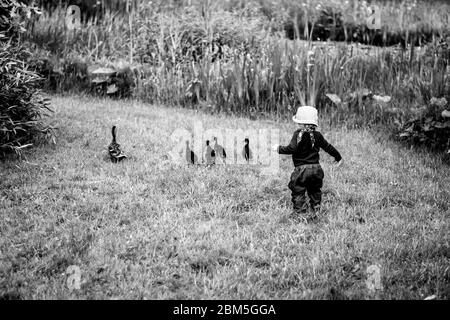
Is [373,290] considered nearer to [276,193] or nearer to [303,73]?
[276,193]

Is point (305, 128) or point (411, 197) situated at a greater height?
point (305, 128)

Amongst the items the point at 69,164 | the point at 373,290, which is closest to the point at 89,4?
the point at 69,164

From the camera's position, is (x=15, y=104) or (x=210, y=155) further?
(x=15, y=104)

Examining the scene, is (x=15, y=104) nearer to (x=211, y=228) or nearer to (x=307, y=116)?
(x=211, y=228)

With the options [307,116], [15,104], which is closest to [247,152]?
[307,116]

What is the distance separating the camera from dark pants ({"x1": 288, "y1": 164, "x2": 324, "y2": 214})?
153 inches

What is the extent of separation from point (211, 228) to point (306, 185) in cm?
94

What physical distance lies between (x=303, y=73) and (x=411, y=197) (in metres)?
3.13

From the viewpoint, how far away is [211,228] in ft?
12.6

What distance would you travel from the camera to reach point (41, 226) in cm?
375

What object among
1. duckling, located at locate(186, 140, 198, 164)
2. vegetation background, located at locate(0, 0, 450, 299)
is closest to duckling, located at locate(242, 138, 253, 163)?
vegetation background, located at locate(0, 0, 450, 299)

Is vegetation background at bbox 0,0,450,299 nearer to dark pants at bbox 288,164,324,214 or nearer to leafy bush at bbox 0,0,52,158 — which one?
leafy bush at bbox 0,0,52,158

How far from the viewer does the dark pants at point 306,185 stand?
3.90 metres

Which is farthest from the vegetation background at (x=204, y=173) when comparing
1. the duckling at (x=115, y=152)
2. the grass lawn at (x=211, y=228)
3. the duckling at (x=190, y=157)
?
the duckling at (x=190, y=157)
